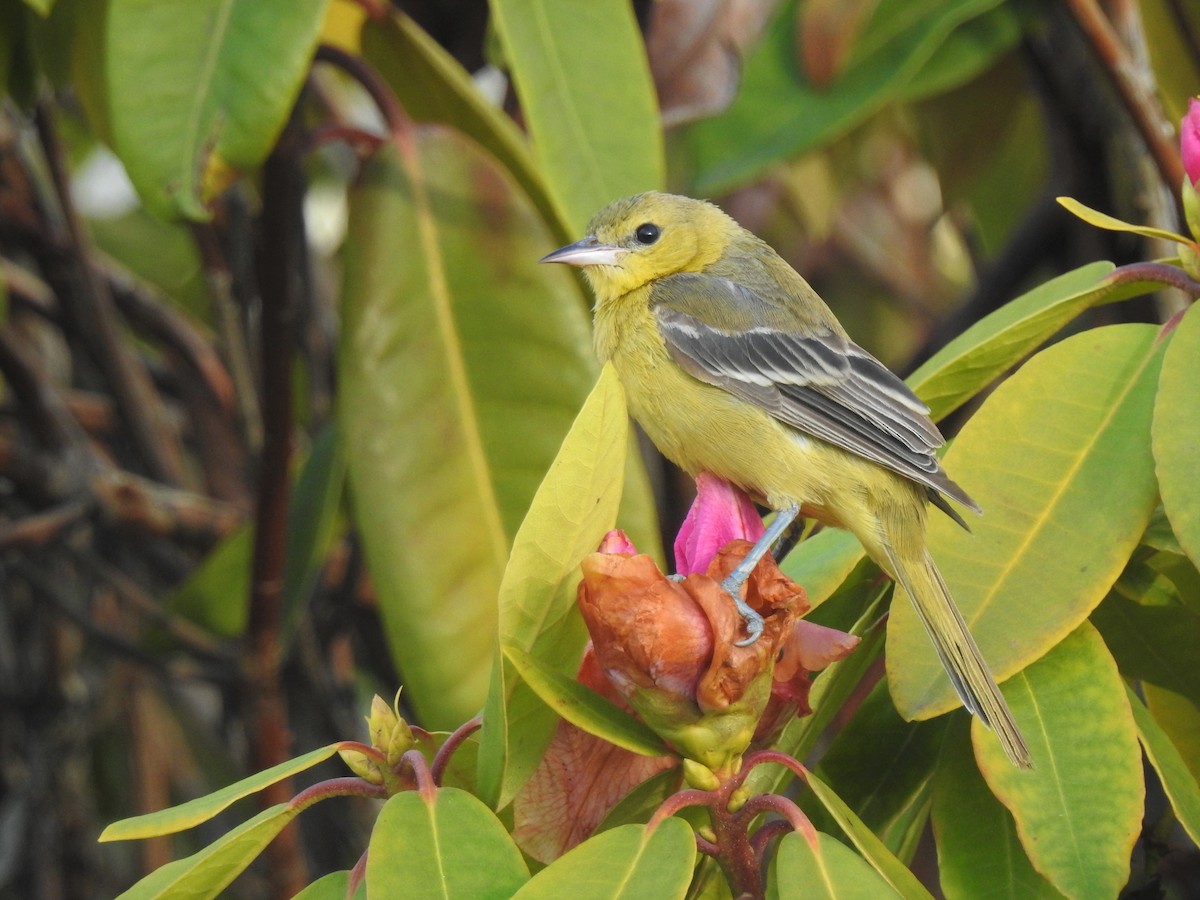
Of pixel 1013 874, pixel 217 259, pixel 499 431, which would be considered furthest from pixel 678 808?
pixel 217 259

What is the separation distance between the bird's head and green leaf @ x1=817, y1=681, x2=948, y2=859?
4.23 ft

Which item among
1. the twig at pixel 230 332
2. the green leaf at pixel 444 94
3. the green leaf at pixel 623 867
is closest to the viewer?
the green leaf at pixel 623 867

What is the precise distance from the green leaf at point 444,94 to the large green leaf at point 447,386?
0.38ft

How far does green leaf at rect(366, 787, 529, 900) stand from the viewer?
54.6 inches

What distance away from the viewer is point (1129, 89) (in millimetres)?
2881

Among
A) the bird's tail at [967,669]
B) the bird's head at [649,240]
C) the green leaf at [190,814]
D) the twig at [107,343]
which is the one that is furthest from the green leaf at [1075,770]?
the twig at [107,343]

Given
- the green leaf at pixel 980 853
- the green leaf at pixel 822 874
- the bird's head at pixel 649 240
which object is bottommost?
the green leaf at pixel 980 853

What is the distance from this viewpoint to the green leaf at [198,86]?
7.72ft

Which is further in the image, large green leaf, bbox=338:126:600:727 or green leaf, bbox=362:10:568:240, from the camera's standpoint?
green leaf, bbox=362:10:568:240

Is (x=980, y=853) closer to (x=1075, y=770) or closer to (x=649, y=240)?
(x=1075, y=770)

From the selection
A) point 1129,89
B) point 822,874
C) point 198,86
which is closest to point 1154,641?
point 822,874

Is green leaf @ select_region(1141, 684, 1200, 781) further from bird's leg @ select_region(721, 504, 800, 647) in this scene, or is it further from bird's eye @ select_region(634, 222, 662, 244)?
bird's eye @ select_region(634, 222, 662, 244)

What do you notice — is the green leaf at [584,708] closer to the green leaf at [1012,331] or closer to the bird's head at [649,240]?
the green leaf at [1012,331]

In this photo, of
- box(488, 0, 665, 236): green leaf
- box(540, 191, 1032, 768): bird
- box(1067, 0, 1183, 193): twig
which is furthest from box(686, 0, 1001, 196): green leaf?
box(488, 0, 665, 236): green leaf
